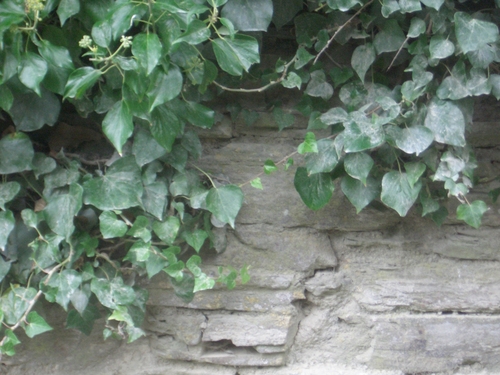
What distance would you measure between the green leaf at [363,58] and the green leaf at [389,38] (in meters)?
0.02

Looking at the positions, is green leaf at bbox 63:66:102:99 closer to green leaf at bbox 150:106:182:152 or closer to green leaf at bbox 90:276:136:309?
green leaf at bbox 150:106:182:152

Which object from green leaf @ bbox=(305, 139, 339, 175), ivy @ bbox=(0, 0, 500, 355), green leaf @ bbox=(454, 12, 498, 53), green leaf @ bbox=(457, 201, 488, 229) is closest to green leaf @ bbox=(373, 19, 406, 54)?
ivy @ bbox=(0, 0, 500, 355)

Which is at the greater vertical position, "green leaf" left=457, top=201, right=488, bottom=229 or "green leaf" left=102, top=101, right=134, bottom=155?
"green leaf" left=102, top=101, right=134, bottom=155

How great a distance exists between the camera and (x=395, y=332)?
52.2 inches

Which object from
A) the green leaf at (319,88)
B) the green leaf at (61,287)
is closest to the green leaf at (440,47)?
the green leaf at (319,88)

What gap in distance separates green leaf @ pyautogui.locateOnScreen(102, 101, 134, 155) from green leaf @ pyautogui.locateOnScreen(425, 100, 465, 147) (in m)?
0.57

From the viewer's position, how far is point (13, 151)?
3.46 feet

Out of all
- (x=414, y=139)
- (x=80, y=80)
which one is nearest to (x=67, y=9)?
(x=80, y=80)

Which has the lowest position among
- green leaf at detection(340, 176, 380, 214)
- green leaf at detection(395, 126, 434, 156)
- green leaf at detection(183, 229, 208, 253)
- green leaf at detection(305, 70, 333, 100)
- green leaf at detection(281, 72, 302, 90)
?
green leaf at detection(183, 229, 208, 253)

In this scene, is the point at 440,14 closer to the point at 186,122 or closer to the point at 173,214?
the point at 186,122

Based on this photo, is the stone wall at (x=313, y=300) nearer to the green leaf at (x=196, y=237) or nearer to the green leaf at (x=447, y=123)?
the green leaf at (x=196, y=237)

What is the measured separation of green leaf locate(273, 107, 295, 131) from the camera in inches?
48.0

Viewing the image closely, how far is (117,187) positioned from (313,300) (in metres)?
0.57

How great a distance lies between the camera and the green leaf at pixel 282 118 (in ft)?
4.00
